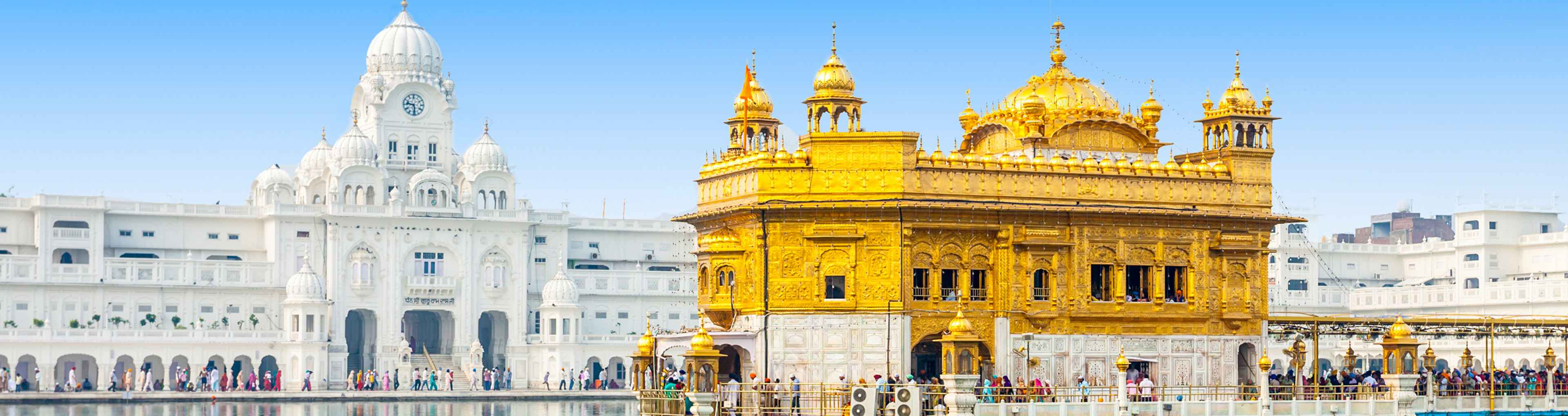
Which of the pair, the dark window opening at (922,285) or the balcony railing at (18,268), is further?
the balcony railing at (18,268)

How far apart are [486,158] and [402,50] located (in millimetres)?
6452

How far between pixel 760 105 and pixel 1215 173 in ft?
30.9

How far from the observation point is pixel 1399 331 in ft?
128

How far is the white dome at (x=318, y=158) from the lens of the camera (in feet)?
290

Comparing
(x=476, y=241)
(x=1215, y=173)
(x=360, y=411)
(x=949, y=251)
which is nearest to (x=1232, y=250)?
(x=1215, y=173)

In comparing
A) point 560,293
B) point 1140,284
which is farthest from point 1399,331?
point 560,293

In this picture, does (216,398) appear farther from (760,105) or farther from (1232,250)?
(1232,250)

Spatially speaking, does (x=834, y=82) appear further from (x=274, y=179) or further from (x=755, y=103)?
(x=274, y=179)

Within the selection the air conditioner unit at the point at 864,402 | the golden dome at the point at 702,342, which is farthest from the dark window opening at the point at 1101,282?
the golden dome at the point at 702,342

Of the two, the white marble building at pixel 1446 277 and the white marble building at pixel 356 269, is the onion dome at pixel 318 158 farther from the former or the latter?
the white marble building at pixel 1446 277

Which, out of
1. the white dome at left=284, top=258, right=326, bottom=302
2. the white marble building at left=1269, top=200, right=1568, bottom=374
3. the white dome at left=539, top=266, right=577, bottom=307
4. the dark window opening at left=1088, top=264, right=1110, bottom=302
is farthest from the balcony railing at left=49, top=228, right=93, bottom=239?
the dark window opening at left=1088, top=264, right=1110, bottom=302

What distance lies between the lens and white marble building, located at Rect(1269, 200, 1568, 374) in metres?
80.1

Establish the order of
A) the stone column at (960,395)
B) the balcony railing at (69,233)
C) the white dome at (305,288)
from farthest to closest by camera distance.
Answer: the balcony railing at (69,233) < the white dome at (305,288) < the stone column at (960,395)

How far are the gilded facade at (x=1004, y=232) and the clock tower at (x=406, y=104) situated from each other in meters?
50.0
